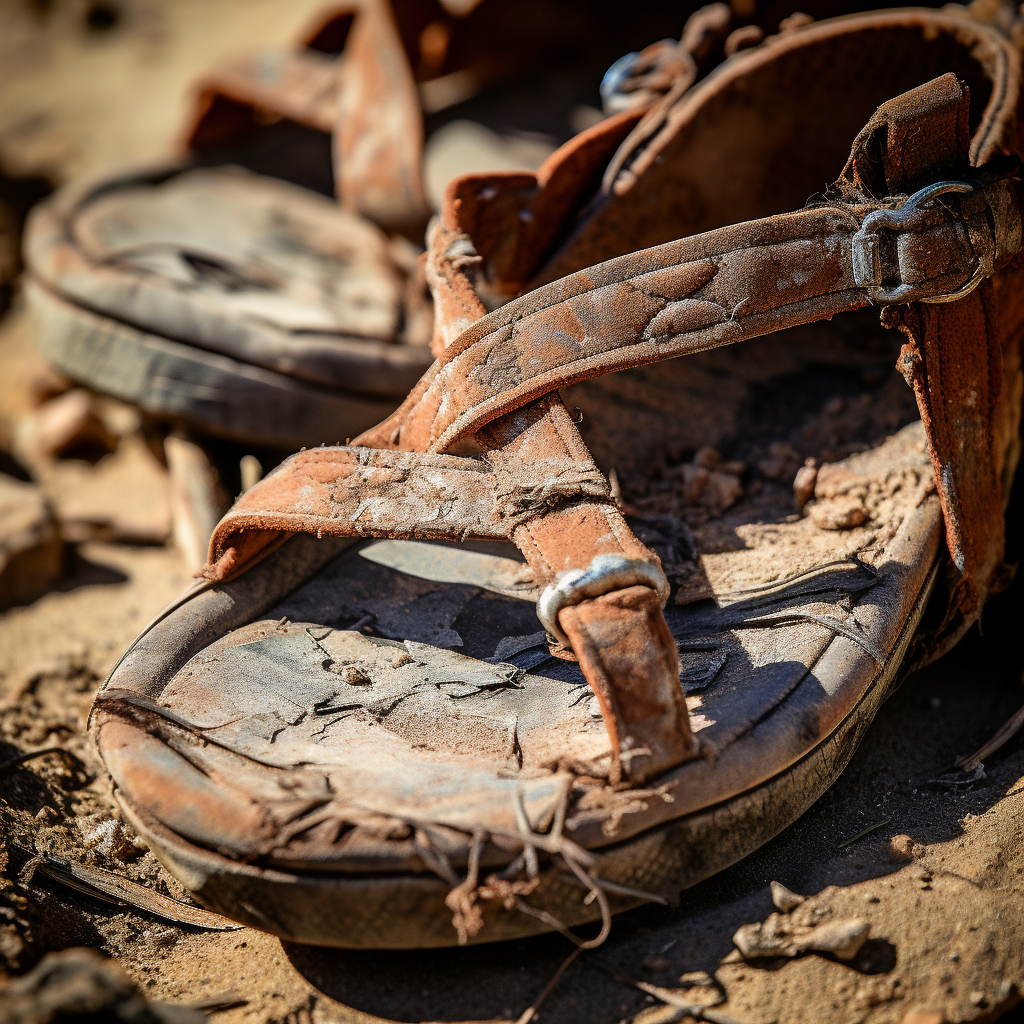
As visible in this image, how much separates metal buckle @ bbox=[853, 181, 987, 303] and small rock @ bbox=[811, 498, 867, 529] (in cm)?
40

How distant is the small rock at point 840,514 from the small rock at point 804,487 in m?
0.05

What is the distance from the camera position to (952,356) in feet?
4.78

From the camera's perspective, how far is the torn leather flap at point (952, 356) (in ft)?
4.55

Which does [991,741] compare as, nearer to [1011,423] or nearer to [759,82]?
[1011,423]

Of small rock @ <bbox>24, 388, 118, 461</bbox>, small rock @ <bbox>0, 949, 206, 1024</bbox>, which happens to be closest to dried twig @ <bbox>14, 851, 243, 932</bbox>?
small rock @ <bbox>0, 949, 206, 1024</bbox>

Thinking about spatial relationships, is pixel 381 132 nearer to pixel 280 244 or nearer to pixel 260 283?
pixel 280 244

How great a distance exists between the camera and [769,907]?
A: 1.20 metres

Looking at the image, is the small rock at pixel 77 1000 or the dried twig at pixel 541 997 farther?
the dried twig at pixel 541 997

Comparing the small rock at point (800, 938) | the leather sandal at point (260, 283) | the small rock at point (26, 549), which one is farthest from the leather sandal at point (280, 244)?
the small rock at point (800, 938)

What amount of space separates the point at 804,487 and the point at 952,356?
15.1 inches

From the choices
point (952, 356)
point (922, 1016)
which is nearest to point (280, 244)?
point (952, 356)

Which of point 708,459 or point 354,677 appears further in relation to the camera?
point 708,459

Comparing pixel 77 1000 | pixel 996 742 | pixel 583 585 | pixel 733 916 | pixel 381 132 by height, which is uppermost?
pixel 381 132

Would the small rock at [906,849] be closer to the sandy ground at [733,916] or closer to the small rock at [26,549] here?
the sandy ground at [733,916]
